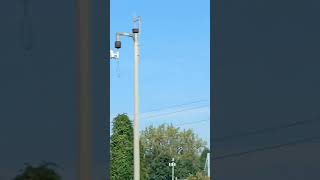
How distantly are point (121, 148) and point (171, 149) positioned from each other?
16.2 meters

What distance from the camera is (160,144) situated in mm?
32156

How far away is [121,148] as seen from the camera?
754 inches

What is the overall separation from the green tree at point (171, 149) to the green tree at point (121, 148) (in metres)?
10.8

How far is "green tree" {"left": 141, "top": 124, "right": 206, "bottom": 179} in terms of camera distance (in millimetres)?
31234

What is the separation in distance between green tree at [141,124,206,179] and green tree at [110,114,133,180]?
1076 centimetres
